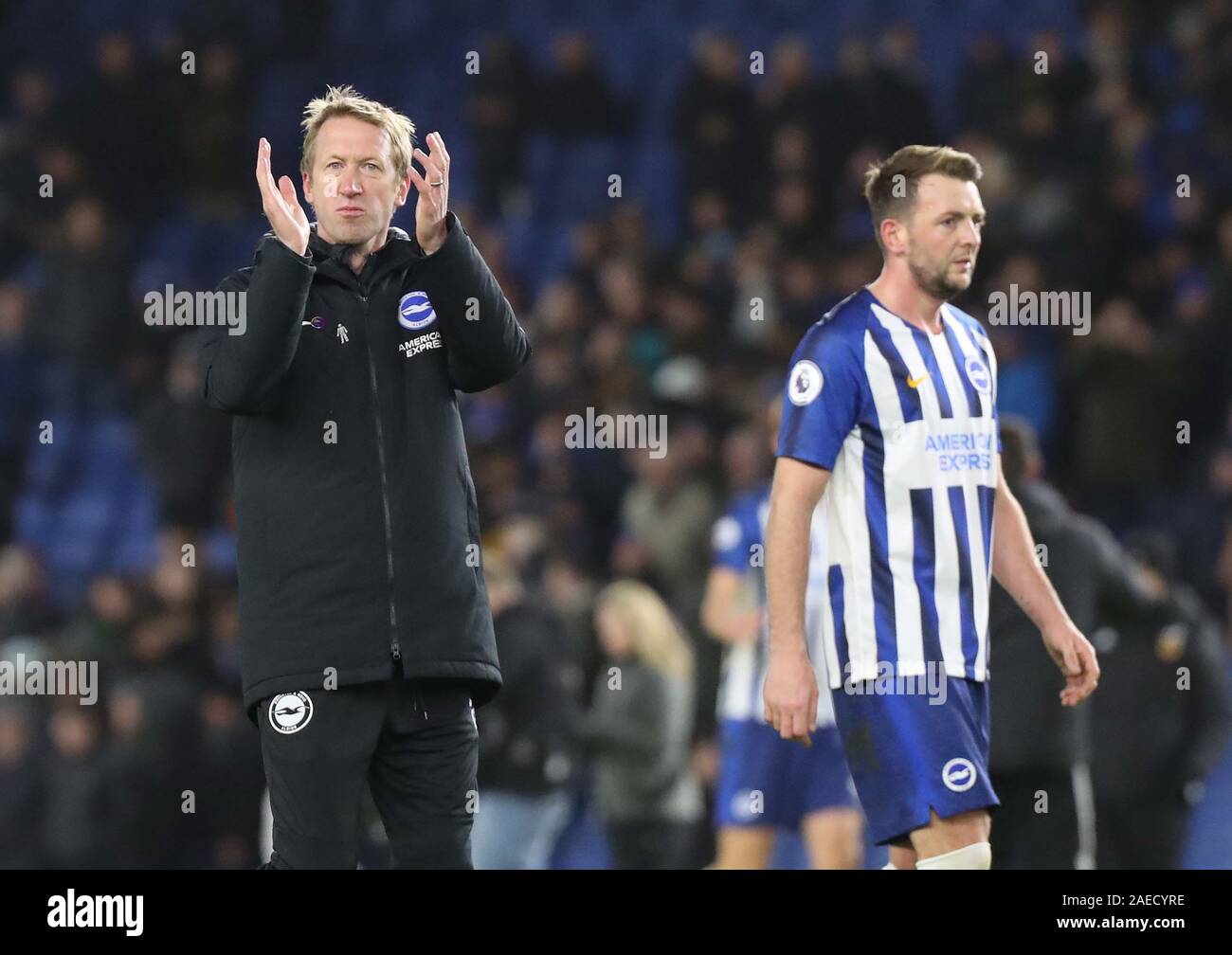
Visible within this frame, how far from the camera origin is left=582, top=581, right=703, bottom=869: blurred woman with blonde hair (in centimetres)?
811

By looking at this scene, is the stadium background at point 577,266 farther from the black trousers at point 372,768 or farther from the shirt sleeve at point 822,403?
the black trousers at point 372,768

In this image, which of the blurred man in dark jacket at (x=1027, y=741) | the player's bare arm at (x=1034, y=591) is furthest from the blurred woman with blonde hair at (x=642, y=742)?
the player's bare arm at (x=1034, y=591)

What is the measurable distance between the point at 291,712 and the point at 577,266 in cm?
744

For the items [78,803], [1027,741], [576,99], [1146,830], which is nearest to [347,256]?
[1027,741]

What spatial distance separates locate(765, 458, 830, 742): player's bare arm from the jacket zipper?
817mm

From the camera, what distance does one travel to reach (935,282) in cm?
446

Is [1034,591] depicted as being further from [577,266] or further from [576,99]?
[576,99]

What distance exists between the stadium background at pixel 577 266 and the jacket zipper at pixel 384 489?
4665mm

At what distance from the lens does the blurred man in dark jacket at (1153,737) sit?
7062 mm

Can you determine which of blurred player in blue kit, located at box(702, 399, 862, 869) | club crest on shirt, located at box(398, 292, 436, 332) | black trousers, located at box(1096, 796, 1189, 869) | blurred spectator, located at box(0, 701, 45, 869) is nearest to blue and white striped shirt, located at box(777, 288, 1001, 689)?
club crest on shirt, located at box(398, 292, 436, 332)

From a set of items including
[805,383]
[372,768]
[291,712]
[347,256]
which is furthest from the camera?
[805,383]

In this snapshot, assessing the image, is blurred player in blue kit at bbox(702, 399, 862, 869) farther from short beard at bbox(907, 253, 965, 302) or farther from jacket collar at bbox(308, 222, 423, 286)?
jacket collar at bbox(308, 222, 423, 286)
